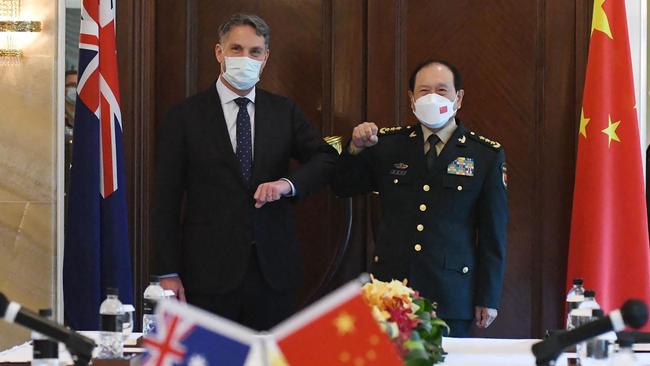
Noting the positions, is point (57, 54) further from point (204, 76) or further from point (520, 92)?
point (520, 92)

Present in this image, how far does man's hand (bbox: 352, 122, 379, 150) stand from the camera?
331 centimetres

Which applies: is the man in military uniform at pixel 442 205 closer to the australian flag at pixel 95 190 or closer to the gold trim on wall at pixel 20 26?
the australian flag at pixel 95 190

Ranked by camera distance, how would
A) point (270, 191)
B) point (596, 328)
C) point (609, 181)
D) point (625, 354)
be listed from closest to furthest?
point (596, 328), point (625, 354), point (270, 191), point (609, 181)

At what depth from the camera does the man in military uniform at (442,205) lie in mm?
3314

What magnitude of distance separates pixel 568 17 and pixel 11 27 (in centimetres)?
248

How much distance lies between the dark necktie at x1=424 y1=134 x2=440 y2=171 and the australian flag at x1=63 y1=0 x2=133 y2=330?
4.41 feet

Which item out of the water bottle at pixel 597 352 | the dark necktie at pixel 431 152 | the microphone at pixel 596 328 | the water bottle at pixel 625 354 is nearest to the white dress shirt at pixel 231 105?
the dark necktie at pixel 431 152

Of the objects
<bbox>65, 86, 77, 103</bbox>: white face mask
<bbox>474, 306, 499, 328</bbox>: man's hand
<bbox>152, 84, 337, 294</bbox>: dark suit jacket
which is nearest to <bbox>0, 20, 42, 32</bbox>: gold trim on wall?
<bbox>65, 86, 77, 103</bbox>: white face mask

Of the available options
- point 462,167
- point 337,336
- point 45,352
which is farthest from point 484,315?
point 337,336

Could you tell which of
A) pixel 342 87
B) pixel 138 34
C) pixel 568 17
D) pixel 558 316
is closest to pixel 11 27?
pixel 138 34

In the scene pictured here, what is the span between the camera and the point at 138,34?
13.5 feet

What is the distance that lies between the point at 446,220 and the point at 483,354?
1010mm

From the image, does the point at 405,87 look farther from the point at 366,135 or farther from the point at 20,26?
the point at 20,26

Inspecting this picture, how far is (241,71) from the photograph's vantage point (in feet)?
11.3
